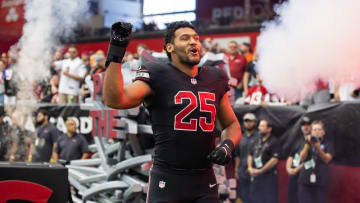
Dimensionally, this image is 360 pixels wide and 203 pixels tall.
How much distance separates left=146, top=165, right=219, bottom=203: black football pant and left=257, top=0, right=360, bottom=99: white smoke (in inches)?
107

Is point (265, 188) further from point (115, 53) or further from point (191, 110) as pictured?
point (115, 53)

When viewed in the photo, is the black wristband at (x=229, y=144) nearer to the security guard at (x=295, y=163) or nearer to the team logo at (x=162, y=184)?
the team logo at (x=162, y=184)

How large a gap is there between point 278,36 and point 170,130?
405 centimetres

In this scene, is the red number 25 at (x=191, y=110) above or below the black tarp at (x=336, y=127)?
above

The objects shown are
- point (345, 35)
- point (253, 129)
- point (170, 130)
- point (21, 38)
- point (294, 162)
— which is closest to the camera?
point (170, 130)

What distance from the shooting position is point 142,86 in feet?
13.3

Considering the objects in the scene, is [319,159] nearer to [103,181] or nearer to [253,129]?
[253,129]

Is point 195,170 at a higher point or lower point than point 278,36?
lower

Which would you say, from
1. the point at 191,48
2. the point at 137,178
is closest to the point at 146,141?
the point at 137,178

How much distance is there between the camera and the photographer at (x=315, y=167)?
7.89 m

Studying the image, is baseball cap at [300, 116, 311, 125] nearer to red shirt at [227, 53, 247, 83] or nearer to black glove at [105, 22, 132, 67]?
red shirt at [227, 53, 247, 83]

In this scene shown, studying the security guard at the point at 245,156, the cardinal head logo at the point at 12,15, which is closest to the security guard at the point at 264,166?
the security guard at the point at 245,156

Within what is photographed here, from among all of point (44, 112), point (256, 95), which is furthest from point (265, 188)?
point (44, 112)

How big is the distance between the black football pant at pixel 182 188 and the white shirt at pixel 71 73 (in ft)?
27.0
